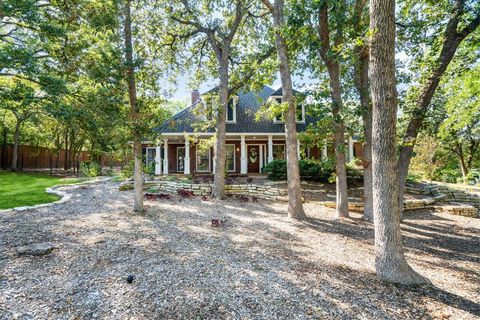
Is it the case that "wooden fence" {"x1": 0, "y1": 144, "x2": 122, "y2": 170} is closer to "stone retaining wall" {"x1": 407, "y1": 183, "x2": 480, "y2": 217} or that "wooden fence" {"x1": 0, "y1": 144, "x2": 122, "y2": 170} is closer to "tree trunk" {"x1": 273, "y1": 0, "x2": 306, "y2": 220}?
"tree trunk" {"x1": 273, "y1": 0, "x2": 306, "y2": 220}

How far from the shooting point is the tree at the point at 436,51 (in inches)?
224

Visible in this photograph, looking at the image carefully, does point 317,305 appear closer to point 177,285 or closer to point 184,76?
Answer: point 177,285

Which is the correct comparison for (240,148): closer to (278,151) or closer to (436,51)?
(278,151)

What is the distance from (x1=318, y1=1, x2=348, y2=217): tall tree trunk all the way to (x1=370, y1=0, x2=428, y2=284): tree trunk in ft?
9.49

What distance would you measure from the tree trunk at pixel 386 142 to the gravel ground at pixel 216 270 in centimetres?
31

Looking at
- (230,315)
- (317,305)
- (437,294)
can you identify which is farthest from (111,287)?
(437,294)

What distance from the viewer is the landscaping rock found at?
3.67 metres

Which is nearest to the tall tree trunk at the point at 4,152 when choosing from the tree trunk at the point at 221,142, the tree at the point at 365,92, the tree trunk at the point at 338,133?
the tree trunk at the point at 221,142

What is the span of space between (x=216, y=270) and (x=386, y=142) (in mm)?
2856

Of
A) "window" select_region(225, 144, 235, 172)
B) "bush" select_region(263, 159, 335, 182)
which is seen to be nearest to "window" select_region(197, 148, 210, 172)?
"window" select_region(225, 144, 235, 172)

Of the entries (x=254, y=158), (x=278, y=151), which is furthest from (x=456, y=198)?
(x=254, y=158)

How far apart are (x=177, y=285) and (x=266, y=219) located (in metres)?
4.10

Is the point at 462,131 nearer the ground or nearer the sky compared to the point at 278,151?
nearer the sky

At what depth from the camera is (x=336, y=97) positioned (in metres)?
6.79
